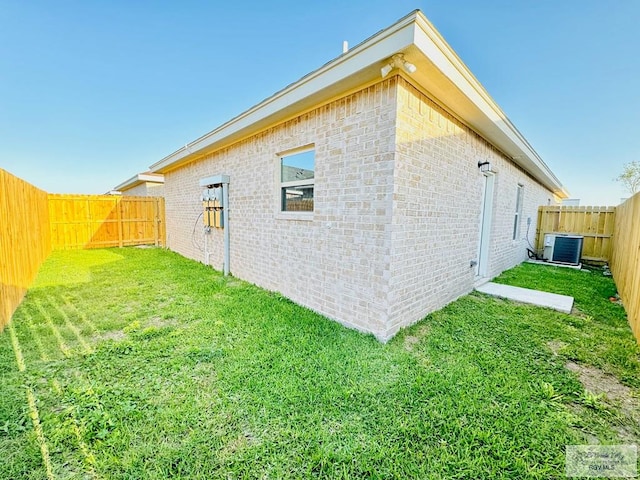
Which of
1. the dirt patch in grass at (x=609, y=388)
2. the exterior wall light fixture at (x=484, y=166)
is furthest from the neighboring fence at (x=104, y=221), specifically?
the dirt patch in grass at (x=609, y=388)

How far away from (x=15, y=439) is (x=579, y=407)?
14.2ft

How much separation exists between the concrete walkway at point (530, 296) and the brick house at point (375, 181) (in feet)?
1.63

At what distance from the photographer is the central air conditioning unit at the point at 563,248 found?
872cm

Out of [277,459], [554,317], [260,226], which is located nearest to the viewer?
[277,459]

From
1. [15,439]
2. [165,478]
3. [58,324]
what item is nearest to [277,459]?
[165,478]

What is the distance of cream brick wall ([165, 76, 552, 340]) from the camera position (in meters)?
3.31

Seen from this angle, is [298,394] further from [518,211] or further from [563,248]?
[563,248]

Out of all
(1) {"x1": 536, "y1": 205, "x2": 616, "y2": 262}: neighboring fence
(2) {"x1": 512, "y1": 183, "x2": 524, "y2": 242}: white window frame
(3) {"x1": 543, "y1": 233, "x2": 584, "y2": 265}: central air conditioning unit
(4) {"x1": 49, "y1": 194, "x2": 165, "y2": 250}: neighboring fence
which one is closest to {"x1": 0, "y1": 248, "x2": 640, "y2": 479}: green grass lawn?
(2) {"x1": 512, "y1": 183, "x2": 524, "y2": 242}: white window frame

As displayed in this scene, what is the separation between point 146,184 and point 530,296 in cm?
1876

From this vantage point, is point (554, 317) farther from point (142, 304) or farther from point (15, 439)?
point (142, 304)

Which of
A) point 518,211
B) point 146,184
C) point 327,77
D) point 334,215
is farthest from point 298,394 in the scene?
point 146,184

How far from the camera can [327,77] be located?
11.2 feet

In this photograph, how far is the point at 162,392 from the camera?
2348 mm

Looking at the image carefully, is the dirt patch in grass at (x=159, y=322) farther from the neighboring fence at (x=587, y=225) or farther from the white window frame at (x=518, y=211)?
the neighboring fence at (x=587, y=225)
